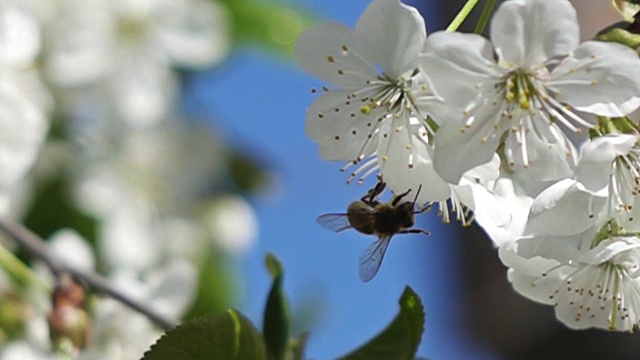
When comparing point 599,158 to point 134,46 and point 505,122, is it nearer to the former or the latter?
point 505,122

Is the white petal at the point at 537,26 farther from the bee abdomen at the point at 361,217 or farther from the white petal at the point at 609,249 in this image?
the bee abdomen at the point at 361,217

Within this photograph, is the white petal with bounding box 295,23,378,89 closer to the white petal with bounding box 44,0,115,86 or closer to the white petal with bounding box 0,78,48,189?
the white petal with bounding box 0,78,48,189

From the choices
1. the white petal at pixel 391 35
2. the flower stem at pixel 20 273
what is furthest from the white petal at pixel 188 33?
the white petal at pixel 391 35

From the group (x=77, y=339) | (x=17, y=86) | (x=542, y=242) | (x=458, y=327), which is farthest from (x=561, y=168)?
(x=458, y=327)

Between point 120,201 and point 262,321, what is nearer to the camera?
point 262,321

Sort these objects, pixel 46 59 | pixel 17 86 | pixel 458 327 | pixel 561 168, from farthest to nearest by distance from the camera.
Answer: pixel 458 327 < pixel 46 59 < pixel 17 86 < pixel 561 168

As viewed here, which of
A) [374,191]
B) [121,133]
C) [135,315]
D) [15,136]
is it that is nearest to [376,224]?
[374,191]

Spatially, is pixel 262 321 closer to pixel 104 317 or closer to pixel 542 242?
pixel 542 242
